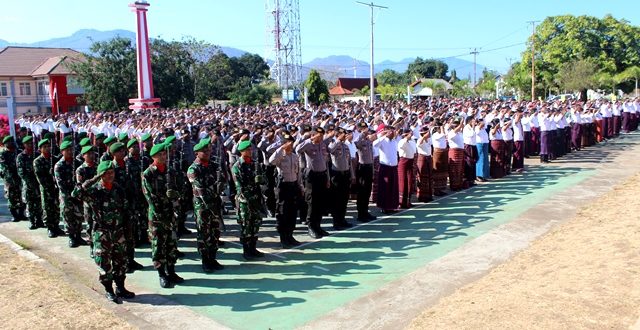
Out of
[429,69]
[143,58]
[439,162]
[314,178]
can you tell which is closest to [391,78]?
[429,69]

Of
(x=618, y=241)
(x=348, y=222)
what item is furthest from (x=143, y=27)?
(x=618, y=241)

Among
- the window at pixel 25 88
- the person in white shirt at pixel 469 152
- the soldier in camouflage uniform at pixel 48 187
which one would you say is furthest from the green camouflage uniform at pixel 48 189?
the window at pixel 25 88

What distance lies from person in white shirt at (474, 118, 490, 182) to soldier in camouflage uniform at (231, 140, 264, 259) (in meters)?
6.64

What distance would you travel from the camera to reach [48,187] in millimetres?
8312

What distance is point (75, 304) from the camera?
5594mm

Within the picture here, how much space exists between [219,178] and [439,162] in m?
5.57

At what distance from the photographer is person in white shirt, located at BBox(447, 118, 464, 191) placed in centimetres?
1113

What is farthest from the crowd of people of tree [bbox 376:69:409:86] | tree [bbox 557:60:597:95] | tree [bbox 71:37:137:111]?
tree [bbox 376:69:409:86]

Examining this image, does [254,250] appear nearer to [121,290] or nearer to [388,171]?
[121,290]

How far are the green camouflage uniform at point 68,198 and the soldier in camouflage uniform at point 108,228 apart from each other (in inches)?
80.7

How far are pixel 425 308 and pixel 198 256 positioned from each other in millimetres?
3319

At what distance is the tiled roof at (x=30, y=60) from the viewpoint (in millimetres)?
43781

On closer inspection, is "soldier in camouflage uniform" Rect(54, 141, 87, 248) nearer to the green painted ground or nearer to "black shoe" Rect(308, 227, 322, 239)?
the green painted ground

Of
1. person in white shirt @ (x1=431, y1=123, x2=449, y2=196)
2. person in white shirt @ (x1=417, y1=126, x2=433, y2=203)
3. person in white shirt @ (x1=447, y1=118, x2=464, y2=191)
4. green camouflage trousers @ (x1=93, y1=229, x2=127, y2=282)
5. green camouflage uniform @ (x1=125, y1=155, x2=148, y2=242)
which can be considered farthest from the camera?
person in white shirt @ (x1=447, y1=118, x2=464, y2=191)
